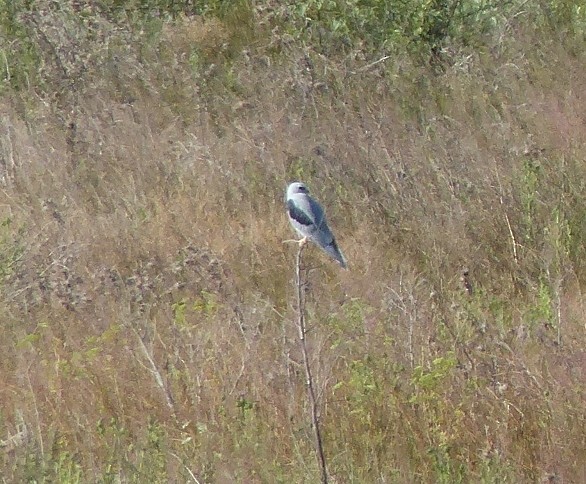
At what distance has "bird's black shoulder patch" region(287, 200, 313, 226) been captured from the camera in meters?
4.28

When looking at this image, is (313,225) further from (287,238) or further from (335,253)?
(287,238)

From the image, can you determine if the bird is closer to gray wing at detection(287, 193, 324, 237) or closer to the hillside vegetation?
gray wing at detection(287, 193, 324, 237)

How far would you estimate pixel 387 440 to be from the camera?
309cm

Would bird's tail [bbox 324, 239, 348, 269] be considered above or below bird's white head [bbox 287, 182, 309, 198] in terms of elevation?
below

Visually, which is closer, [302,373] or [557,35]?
[302,373]

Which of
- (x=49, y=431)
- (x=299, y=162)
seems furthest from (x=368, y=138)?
(x=49, y=431)

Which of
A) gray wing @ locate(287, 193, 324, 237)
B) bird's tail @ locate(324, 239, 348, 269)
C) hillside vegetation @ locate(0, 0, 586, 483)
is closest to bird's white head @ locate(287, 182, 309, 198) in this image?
gray wing @ locate(287, 193, 324, 237)

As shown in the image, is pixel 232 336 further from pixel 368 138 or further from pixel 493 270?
pixel 368 138

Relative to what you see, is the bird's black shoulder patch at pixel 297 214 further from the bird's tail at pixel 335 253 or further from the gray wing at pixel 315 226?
the bird's tail at pixel 335 253

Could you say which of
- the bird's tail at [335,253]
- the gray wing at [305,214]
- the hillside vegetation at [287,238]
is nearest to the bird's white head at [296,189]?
the gray wing at [305,214]

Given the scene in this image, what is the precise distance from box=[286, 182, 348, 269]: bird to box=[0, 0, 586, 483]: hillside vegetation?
0.12 m

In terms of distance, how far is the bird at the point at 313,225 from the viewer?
4.21m

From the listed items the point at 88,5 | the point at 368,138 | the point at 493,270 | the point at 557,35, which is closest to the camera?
the point at 493,270

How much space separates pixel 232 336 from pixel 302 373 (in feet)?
1.25
